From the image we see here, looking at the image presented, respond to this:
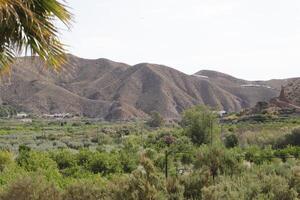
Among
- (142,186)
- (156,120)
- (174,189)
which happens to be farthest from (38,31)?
(156,120)

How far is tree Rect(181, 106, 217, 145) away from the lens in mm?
45031

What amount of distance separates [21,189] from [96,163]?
630 inches

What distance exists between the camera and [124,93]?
122812 millimetres

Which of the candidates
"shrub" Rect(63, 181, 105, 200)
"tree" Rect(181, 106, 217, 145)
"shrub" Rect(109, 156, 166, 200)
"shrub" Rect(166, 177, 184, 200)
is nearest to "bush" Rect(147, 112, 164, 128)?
"tree" Rect(181, 106, 217, 145)

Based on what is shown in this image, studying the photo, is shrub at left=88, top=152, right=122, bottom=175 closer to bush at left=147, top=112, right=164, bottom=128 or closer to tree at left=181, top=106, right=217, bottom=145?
tree at left=181, top=106, right=217, bottom=145

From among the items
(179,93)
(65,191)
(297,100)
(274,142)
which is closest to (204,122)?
(274,142)

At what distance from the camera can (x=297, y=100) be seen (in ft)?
297

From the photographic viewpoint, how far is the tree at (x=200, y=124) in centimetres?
4503

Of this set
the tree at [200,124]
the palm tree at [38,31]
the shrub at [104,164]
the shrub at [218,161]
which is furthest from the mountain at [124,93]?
the palm tree at [38,31]

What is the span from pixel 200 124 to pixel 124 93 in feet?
256

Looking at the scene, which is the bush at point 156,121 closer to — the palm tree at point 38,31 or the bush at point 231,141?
the bush at point 231,141

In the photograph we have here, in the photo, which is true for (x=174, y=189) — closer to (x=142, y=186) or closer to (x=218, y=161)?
(x=142, y=186)

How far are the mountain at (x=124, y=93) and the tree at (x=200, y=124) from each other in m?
61.4

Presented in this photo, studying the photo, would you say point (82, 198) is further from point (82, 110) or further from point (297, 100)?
point (82, 110)
